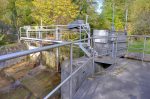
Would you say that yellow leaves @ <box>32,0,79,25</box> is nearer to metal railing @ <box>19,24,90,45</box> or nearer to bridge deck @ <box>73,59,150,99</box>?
metal railing @ <box>19,24,90,45</box>

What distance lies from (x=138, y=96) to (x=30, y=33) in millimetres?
10557

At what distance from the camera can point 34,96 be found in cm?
685

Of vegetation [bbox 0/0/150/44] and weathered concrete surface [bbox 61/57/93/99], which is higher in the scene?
vegetation [bbox 0/0/150/44]

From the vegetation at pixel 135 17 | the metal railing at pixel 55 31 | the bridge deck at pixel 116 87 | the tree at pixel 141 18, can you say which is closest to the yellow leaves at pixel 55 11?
the metal railing at pixel 55 31

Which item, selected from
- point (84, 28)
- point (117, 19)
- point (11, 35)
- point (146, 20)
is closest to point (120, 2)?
point (117, 19)

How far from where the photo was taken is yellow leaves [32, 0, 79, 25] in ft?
58.6

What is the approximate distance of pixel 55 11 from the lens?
17984mm

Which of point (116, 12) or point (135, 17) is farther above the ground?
point (116, 12)

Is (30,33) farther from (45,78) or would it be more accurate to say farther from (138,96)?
(138,96)

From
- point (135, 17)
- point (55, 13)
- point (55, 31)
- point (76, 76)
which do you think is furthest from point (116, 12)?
point (76, 76)

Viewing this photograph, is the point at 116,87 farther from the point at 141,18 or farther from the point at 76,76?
the point at 141,18

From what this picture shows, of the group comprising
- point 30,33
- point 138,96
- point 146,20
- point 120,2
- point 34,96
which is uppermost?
point 120,2

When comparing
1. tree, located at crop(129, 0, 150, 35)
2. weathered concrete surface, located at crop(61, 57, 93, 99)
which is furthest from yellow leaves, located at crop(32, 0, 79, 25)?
weathered concrete surface, located at crop(61, 57, 93, 99)

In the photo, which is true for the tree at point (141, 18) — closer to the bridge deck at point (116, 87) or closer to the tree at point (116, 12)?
the tree at point (116, 12)
